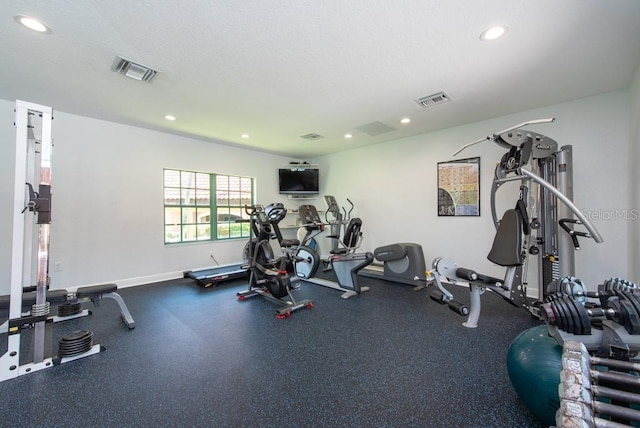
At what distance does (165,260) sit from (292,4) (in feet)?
15.6

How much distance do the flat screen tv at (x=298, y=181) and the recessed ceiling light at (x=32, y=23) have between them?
4679 mm

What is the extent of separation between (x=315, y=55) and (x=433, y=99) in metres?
1.82

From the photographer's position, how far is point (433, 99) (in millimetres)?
3494

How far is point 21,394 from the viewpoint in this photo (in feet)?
6.15

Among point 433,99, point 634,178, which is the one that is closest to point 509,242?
point 634,178

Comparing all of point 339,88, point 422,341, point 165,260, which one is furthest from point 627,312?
point 165,260

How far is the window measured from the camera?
5184mm

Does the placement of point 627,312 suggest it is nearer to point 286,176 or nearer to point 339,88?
point 339,88

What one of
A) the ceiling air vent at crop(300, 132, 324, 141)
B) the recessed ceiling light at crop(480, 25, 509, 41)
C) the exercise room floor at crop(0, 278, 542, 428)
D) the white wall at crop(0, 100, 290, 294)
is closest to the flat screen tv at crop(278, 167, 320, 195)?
the ceiling air vent at crop(300, 132, 324, 141)

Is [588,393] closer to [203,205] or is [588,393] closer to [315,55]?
[315,55]

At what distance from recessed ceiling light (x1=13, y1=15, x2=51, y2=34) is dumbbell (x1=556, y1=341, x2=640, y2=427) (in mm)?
3760

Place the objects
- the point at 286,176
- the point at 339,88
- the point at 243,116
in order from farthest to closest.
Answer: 1. the point at 286,176
2. the point at 243,116
3. the point at 339,88

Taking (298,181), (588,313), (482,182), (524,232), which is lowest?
(588,313)

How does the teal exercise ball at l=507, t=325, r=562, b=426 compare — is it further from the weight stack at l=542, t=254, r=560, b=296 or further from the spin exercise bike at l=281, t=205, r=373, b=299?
the spin exercise bike at l=281, t=205, r=373, b=299
